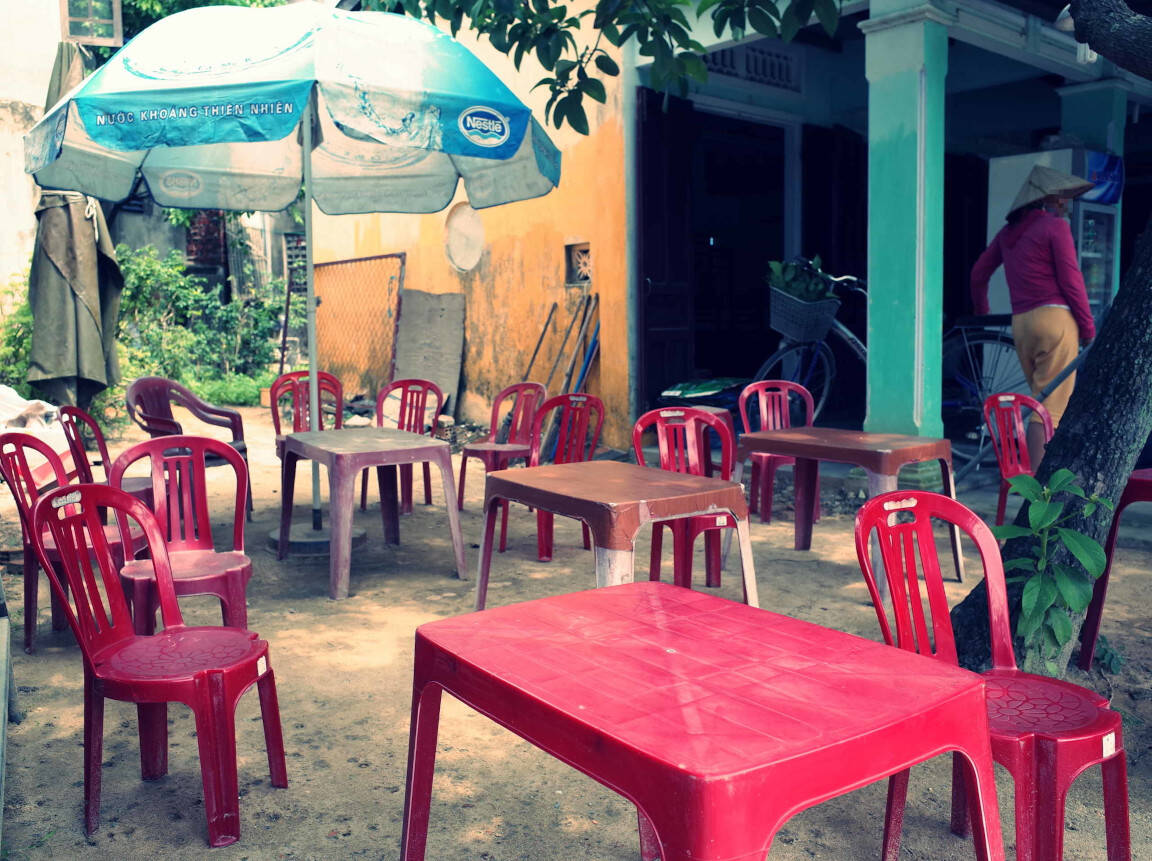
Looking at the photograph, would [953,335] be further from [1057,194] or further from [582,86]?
[582,86]

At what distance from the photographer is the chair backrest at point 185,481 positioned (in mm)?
3273

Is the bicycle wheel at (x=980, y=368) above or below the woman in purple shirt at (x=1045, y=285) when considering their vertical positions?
below

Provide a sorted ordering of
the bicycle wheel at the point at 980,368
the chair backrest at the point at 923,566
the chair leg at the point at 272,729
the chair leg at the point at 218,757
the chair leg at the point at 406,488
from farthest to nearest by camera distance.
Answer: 1. the bicycle wheel at the point at 980,368
2. the chair leg at the point at 406,488
3. the chair leg at the point at 272,729
4. the chair leg at the point at 218,757
5. the chair backrest at the point at 923,566

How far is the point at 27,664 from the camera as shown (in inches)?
143

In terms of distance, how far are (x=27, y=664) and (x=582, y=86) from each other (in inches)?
117

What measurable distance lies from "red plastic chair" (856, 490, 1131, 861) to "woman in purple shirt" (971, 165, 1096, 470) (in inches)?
137

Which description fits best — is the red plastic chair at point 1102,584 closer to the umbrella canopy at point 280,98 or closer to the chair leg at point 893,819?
the chair leg at point 893,819

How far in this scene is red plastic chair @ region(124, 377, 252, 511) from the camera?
17.5ft

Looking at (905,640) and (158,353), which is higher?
(158,353)

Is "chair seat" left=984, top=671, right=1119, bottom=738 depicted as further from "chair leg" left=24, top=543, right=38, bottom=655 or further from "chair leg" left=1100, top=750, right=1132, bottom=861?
"chair leg" left=24, top=543, right=38, bottom=655

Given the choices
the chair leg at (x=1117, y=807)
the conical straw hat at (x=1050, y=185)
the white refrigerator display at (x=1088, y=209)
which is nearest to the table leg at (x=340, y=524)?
the chair leg at (x=1117, y=807)

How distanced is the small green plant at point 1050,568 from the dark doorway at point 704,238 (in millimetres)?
4909

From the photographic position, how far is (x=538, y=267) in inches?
345

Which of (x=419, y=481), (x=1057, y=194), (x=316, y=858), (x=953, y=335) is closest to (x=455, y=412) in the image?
(x=419, y=481)
